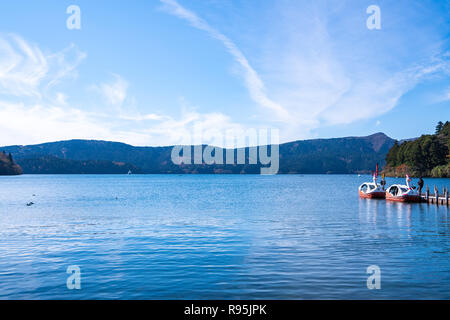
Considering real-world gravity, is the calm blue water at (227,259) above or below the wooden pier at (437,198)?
below

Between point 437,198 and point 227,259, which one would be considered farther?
point 437,198

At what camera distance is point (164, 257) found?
21.4m

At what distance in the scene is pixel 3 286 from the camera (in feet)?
52.2

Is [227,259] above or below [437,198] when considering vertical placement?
below

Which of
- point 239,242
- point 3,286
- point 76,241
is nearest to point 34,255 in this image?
point 76,241

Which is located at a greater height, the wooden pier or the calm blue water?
the wooden pier

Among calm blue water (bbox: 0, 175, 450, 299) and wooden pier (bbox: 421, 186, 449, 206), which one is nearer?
calm blue water (bbox: 0, 175, 450, 299)

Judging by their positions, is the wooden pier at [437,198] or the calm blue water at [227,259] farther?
the wooden pier at [437,198]
